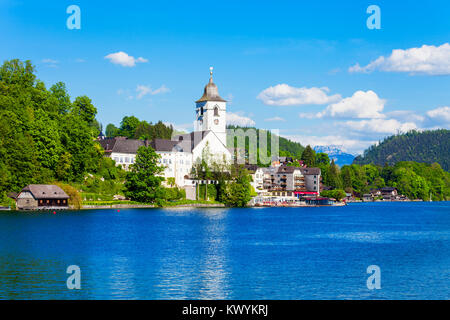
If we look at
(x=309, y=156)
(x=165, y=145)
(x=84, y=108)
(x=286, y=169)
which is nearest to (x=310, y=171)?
(x=286, y=169)

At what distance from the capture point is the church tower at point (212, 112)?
135 m

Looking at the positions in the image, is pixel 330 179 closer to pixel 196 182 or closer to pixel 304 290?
pixel 196 182

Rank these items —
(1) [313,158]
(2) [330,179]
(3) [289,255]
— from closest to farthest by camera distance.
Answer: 1. (3) [289,255]
2. (2) [330,179]
3. (1) [313,158]

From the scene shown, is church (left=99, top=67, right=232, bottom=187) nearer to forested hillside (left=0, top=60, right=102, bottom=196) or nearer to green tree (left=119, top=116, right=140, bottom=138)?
forested hillside (left=0, top=60, right=102, bottom=196)

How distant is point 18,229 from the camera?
186 ft

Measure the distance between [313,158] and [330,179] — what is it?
1407 cm

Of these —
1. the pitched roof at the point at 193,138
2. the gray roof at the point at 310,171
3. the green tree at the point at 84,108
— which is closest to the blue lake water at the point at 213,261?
the green tree at the point at 84,108

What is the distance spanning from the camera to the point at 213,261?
133 ft

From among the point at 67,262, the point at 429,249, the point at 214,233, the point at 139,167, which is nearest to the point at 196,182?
the point at 139,167

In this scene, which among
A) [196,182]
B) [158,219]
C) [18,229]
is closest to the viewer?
[18,229]

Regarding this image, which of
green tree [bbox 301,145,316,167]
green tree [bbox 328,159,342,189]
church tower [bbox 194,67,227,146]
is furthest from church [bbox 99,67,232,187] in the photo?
green tree [bbox 301,145,316,167]

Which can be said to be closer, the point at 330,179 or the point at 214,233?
the point at 214,233

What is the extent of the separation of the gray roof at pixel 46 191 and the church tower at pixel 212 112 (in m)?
53.3

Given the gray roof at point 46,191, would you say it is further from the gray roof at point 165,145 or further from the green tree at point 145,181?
the gray roof at point 165,145
